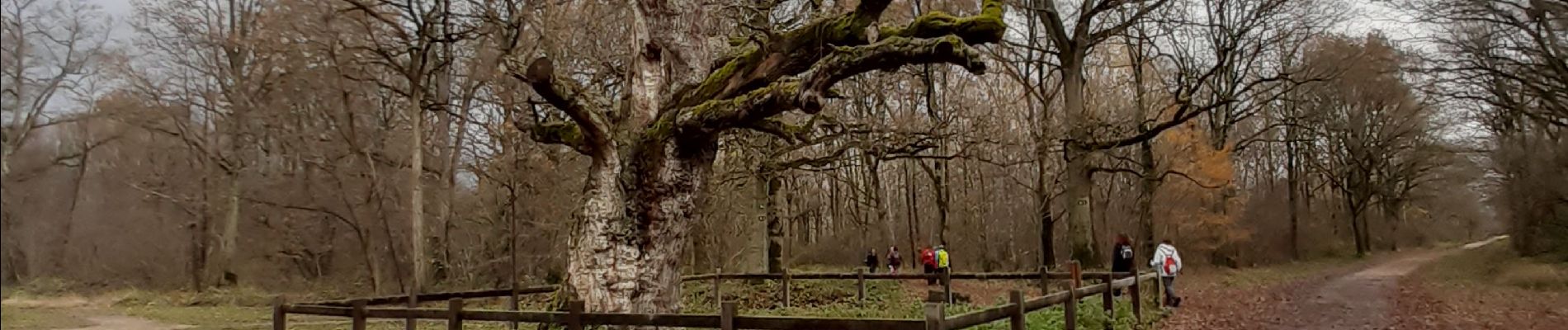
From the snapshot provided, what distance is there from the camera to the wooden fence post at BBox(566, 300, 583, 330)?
8820 millimetres

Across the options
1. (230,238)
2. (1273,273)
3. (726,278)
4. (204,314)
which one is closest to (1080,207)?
(726,278)

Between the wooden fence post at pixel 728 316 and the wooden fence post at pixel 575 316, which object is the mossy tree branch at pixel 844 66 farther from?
the wooden fence post at pixel 575 316

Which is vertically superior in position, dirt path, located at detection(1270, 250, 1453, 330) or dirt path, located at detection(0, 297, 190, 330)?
dirt path, located at detection(0, 297, 190, 330)

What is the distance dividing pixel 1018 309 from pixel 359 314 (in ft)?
20.5

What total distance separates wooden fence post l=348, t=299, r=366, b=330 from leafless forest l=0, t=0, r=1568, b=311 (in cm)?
205

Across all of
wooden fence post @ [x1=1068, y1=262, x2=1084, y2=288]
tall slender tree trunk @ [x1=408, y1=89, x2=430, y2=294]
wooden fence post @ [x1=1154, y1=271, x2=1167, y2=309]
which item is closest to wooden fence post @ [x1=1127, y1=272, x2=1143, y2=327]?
wooden fence post @ [x1=1068, y1=262, x2=1084, y2=288]

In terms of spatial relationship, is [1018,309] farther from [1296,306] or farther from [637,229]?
[1296,306]

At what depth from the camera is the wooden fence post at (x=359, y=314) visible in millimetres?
10070

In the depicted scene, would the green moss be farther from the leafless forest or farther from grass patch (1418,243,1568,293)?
grass patch (1418,243,1568,293)

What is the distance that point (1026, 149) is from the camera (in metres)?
28.7

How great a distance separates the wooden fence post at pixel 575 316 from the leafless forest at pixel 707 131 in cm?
151

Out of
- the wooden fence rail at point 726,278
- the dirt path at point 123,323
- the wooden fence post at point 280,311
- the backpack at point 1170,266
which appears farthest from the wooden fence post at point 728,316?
the dirt path at point 123,323

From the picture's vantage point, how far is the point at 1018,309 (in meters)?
8.76

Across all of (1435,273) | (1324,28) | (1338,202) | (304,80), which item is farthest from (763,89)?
(1338,202)
